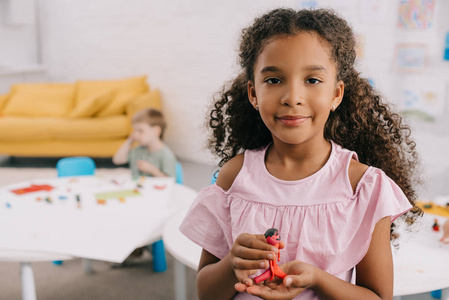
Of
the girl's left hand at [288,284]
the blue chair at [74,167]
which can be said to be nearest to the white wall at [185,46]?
the blue chair at [74,167]

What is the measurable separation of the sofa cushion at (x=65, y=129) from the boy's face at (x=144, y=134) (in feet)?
5.80

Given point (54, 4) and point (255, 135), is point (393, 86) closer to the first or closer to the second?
point (255, 135)

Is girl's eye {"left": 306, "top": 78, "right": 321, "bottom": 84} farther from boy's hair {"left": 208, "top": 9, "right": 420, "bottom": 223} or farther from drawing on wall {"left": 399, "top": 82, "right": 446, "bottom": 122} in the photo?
drawing on wall {"left": 399, "top": 82, "right": 446, "bottom": 122}

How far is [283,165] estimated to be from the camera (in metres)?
0.98

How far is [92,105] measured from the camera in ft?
14.9

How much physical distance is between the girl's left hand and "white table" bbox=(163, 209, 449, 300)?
51 cm

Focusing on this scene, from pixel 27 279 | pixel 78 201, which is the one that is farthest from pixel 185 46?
pixel 27 279

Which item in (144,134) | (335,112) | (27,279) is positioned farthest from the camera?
(144,134)

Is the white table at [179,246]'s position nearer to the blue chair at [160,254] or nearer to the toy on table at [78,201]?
the toy on table at [78,201]

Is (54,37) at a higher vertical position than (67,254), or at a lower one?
higher

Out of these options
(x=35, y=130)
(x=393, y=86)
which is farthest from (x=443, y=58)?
(x=35, y=130)

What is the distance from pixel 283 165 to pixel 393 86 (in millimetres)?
2727

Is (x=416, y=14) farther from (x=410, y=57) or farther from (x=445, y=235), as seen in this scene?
(x=445, y=235)

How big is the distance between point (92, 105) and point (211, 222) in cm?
381
